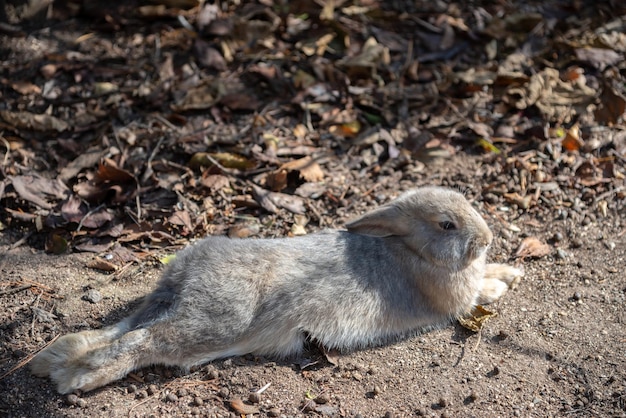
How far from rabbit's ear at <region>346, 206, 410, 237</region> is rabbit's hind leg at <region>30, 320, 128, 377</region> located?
1718 millimetres

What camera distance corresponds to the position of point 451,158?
621 cm

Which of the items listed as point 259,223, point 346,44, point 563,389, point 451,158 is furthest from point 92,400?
point 346,44

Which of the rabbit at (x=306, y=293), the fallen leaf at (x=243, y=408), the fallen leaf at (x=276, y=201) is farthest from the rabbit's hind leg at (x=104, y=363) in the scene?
the fallen leaf at (x=276, y=201)

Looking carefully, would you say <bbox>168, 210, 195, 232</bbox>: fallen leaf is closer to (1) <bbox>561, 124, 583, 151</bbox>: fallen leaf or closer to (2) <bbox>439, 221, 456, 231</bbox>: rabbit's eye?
(2) <bbox>439, 221, 456, 231</bbox>: rabbit's eye

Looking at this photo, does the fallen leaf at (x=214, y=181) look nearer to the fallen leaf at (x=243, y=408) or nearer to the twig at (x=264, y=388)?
the twig at (x=264, y=388)

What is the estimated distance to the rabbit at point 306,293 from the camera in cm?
429

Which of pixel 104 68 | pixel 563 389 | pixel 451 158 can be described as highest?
pixel 104 68

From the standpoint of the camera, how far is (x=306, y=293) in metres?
4.52

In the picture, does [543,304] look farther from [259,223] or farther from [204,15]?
[204,15]

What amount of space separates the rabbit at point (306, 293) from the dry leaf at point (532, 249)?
26 centimetres

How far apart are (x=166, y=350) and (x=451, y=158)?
3.15 meters

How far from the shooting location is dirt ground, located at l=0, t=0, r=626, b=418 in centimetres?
435

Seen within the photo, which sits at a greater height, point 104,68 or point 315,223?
point 104,68

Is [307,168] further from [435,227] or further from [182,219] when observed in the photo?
[435,227]
